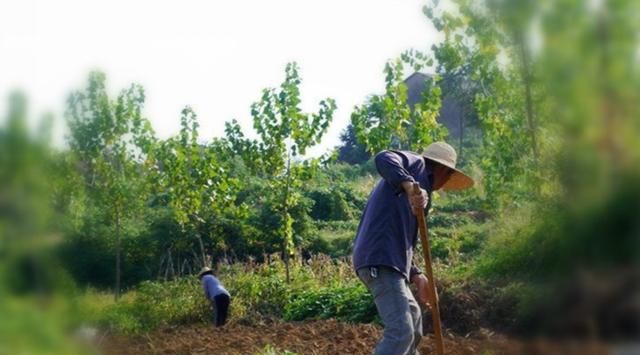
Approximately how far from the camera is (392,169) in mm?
4324

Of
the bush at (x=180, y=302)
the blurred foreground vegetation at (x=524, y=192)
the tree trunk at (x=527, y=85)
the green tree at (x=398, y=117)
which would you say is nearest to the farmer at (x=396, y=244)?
the blurred foreground vegetation at (x=524, y=192)

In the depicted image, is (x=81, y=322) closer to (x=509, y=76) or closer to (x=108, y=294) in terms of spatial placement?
(x=108, y=294)

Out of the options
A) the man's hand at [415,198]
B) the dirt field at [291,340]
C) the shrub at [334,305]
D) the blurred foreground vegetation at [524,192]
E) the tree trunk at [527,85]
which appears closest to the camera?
the blurred foreground vegetation at [524,192]

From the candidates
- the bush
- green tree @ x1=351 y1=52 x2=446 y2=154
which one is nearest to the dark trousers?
the bush

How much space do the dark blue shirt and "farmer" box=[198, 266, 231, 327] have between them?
6678 millimetres

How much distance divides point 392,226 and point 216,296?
679cm

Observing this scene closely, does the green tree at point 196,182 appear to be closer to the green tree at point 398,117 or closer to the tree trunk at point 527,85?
the green tree at point 398,117

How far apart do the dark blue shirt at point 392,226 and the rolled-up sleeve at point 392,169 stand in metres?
0.06

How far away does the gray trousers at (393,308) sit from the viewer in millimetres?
4473

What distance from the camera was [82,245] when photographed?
75.5 inches

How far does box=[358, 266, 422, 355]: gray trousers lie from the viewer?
447 centimetres

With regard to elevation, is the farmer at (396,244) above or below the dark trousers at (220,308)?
above

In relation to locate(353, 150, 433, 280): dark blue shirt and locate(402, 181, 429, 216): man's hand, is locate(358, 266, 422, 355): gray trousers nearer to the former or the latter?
locate(353, 150, 433, 280): dark blue shirt

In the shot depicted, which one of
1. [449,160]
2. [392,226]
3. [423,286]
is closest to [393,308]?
[423,286]
